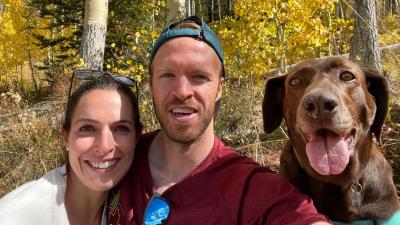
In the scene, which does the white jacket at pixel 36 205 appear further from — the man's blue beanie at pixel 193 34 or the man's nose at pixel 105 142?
the man's blue beanie at pixel 193 34

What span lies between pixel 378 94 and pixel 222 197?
1148 mm

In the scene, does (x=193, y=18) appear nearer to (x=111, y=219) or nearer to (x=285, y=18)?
(x=111, y=219)

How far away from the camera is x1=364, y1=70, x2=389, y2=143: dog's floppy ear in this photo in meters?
2.49

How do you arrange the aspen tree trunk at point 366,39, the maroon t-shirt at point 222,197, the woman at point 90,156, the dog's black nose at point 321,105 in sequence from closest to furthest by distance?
the maroon t-shirt at point 222,197 → the dog's black nose at point 321,105 → the woman at point 90,156 → the aspen tree trunk at point 366,39

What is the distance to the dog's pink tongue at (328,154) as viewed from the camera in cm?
213

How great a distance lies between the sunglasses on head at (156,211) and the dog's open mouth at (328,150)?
0.76 metres

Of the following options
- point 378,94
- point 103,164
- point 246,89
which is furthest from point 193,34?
point 246,89

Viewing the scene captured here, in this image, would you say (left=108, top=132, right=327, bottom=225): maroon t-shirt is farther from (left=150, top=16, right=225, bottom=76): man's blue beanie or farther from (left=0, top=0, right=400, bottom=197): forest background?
(left=0, top=0, right=400, bottom=197): forest background

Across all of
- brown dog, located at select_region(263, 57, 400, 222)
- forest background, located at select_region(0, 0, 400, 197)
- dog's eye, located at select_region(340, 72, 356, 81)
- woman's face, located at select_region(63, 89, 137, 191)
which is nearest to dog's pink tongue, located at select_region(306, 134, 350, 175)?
brown dog, located at select_region(263, 57, 400, 222)

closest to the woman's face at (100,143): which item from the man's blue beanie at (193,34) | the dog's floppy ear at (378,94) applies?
the man's blue beanie at (193,34)

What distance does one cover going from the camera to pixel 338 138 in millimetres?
2184

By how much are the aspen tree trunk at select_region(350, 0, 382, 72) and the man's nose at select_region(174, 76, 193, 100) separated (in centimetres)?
572

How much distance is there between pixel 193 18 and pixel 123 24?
14.0m

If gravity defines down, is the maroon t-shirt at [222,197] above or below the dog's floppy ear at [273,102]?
below
